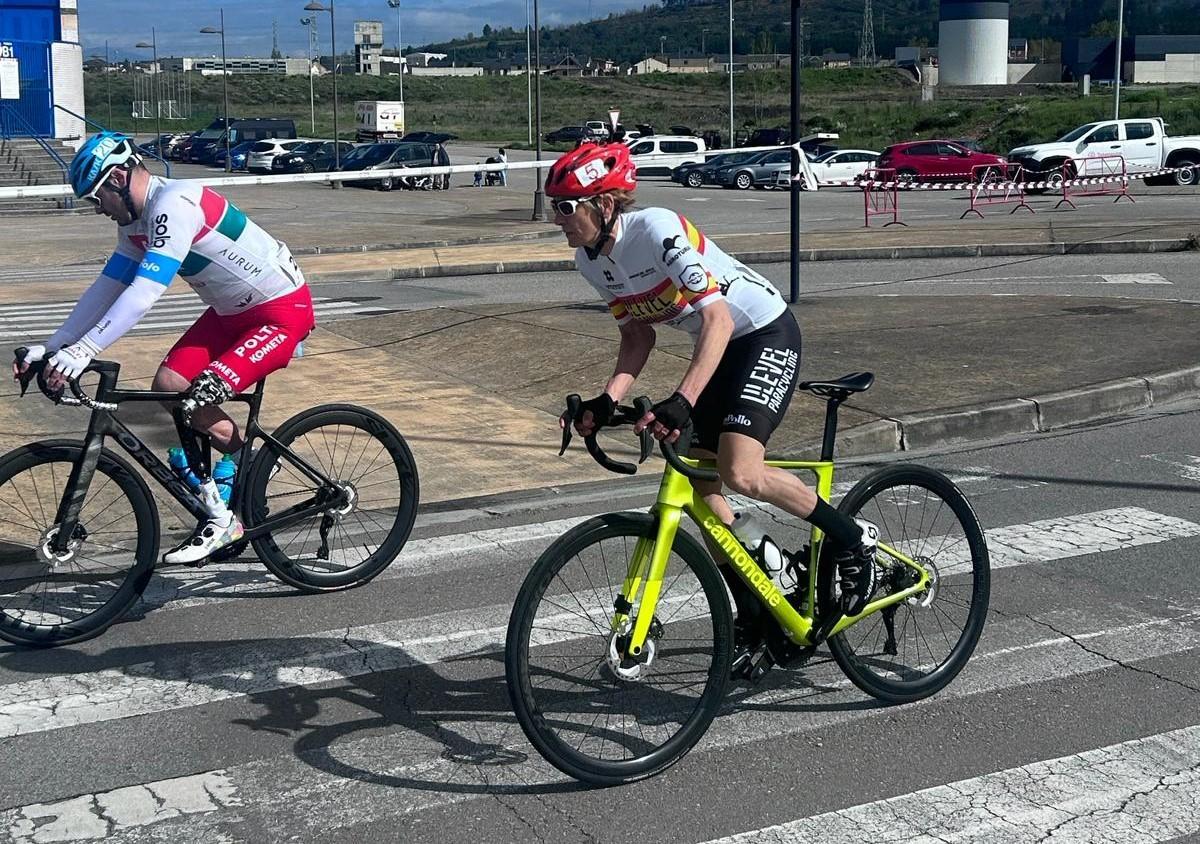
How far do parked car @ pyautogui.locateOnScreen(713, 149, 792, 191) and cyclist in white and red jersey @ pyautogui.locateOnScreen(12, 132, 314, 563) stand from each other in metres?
41.2

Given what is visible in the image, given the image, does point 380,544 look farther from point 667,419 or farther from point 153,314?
point 153,314

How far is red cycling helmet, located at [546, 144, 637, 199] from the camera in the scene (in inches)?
181

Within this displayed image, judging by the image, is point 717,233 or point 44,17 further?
point 44,17

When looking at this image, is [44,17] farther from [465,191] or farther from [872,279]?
[872,279]

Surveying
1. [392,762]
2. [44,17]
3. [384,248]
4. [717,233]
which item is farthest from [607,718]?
[44,17]

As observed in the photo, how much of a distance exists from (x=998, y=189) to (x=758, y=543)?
37.8 meters

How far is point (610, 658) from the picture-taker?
15.0 ft

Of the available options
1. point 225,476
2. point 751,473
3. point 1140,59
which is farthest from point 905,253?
point 1140,59

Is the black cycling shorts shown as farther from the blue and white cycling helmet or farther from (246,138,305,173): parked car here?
(246,138,305,173): parked car

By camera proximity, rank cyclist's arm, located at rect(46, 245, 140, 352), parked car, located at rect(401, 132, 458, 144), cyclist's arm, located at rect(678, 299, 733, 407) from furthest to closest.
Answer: parked car, located at rect(401, 132, 458, 144) < cyclist's arm, located at rect(46, 245, 140, 352) < cyclist's arm, located at rect(678, 299, 733, 407)

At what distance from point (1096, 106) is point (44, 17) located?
173 ft

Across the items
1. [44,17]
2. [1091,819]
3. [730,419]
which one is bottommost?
[1091,819]

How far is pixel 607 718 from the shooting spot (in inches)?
191

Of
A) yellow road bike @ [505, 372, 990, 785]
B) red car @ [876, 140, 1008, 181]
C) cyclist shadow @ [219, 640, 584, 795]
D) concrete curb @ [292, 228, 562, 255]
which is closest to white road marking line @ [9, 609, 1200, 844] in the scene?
cyclist shadow @ [219, 640, 584, 795]
